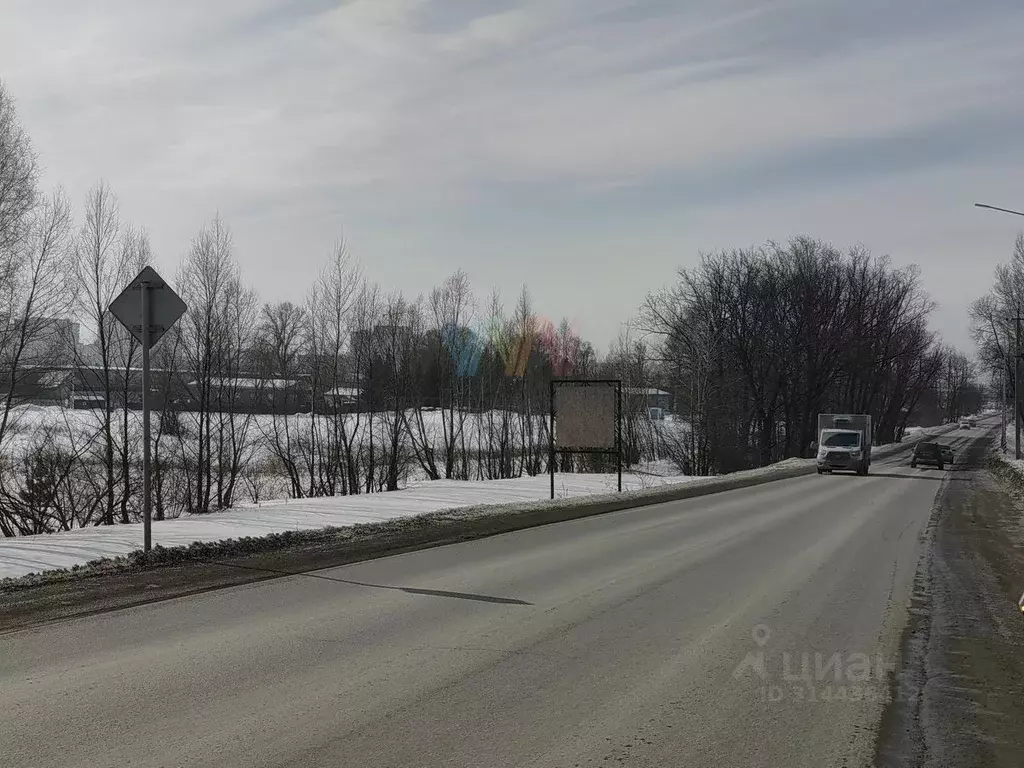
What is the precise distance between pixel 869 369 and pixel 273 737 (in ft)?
268

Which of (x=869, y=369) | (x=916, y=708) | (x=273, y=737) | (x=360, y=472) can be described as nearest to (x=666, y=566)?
(x=916, y=708)

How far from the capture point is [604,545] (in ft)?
43.7

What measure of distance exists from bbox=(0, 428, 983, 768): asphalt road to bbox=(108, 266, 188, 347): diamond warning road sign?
13.0ft

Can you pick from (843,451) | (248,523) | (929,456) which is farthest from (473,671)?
(929,456)

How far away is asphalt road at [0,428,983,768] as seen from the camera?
4559 mm

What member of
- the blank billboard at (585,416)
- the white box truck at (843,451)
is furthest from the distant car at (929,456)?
the blank billboard at (585,416)

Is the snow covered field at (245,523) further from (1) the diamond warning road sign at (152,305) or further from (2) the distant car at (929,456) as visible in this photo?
(2) the distant car at (929,456)

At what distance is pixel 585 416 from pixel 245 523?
36.9 feet

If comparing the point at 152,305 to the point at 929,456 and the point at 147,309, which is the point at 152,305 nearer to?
the point at 147,309

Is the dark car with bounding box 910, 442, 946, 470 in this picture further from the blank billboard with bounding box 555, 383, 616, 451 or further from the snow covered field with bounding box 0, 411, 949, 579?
the blank billboard with bounding box 555, 383, 616, 451

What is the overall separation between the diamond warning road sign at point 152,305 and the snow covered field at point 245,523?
3.13 m

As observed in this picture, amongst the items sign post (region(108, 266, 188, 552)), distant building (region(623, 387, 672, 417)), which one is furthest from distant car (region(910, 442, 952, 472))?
sign post (region(108, 266, 188, 552))

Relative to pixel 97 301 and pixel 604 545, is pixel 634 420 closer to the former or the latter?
pixel 97 301

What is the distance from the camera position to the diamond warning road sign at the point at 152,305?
35.6 feet
